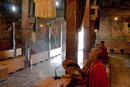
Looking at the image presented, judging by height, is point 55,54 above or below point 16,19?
below

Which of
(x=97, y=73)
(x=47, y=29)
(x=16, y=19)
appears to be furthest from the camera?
(x=47, y=29)

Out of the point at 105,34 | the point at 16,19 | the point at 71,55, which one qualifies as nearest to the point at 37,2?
the point at 71,55

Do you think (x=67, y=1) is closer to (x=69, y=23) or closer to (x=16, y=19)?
(x=69, y=23)

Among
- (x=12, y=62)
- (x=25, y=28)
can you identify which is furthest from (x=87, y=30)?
(x=12, y=62)

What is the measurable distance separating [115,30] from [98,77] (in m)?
19.6

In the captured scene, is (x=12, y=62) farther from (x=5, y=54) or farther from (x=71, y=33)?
(x=71, y=33)

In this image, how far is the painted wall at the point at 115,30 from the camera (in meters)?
20.3

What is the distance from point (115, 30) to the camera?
2086 cm

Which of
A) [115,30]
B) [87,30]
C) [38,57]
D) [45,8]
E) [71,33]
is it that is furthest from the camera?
[115,30]

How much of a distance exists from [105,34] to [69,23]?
17.7 metres

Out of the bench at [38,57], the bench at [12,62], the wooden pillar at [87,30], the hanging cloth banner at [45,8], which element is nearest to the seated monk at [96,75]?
the hanging cloth banner at [45,8]

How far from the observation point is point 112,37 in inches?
825

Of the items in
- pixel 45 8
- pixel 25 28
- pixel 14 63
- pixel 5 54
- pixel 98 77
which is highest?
pixel 45 8

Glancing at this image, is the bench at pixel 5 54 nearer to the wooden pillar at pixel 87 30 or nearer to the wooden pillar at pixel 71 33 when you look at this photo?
the wooden pillar at pixel 87 30
